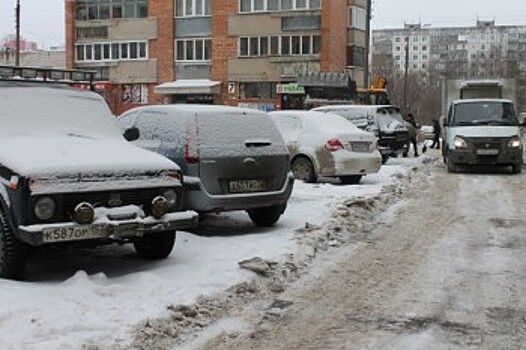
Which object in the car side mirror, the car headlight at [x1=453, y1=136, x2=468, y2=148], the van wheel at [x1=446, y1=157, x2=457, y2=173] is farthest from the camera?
the van wheel at [x1=446, y1=157, x2=457, y2=173]

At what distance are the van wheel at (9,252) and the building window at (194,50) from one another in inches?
1846

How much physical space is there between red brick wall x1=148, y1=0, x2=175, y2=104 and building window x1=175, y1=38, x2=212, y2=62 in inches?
20.8

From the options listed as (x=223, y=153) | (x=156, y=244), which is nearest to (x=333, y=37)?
(x=223, y=153)

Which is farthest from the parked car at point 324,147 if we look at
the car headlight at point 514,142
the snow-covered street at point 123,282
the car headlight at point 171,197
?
the car headlight at point 171,197

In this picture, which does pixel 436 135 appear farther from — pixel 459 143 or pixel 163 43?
pixel 163 43

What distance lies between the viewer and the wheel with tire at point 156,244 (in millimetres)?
7652

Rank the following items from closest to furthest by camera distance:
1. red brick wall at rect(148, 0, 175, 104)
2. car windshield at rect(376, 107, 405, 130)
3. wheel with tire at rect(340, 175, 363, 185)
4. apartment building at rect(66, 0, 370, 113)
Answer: wheel with tire at rect(340, 175, 363, 185) → car windshield at rect(376, 107, 405, 130) → apartment building at rect(66, 0, 370, 113) → red brick wall at rect(148, 0, 175, 104)

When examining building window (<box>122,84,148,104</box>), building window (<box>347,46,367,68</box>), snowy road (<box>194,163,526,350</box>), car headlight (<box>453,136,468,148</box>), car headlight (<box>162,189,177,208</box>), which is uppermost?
building window (<box>347,46,367,68</box>)

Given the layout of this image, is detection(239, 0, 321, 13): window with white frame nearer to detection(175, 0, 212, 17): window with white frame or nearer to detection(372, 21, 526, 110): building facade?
detection(175, 0, 212, 17): window with white frame

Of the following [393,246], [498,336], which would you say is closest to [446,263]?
[393,246]

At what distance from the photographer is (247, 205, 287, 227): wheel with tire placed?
32.5ft

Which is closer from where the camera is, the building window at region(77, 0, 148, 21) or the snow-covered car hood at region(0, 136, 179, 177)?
the snow-covered car hood at region(0, 136, 179, 177)

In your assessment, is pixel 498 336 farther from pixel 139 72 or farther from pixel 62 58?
pixel 62 58

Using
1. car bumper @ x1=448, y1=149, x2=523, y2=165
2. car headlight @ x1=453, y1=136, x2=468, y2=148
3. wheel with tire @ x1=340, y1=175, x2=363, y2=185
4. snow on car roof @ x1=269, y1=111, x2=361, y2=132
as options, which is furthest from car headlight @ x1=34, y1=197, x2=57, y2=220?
car bumper @ x1=448, y1=149, x2=523, y2=165
